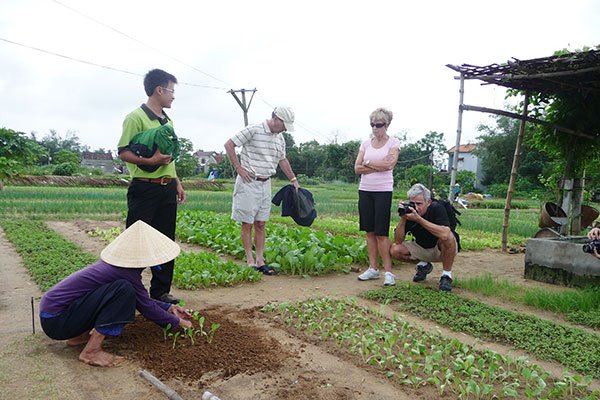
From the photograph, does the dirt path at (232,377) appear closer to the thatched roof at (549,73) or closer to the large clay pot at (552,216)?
the thatched roof at (549,73)

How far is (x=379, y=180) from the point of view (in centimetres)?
504

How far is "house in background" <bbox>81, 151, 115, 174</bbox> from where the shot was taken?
7928 centimetres

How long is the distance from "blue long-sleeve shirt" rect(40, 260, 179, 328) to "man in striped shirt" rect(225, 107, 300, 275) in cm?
230

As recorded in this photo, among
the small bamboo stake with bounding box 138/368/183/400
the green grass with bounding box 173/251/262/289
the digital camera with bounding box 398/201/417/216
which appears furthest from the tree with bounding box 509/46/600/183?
the small bamboo stake with bounding box 138/368/183/400

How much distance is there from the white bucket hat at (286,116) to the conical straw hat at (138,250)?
2415 millimetres

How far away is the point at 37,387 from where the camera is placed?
2484 millimetres

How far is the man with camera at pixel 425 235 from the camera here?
465 centimetres

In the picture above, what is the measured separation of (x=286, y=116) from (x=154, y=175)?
6.11 ft

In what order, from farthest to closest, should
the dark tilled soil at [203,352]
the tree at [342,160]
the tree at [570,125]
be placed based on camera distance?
the tree at [342,160] < the tree at [570,125] < the dark tilled soil at [203,352]

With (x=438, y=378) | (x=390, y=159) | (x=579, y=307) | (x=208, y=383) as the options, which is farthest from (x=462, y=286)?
(x=208, y=383)

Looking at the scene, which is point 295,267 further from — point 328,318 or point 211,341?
point 211,341

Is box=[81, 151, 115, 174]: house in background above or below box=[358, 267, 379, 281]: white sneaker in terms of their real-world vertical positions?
above

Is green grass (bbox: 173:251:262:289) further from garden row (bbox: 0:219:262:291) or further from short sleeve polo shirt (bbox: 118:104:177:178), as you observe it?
short sleeve polo shirt (bbox: 118:104:177:178)

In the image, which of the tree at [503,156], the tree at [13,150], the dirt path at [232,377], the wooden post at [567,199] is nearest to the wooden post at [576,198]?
the wooden post at [567,199]
